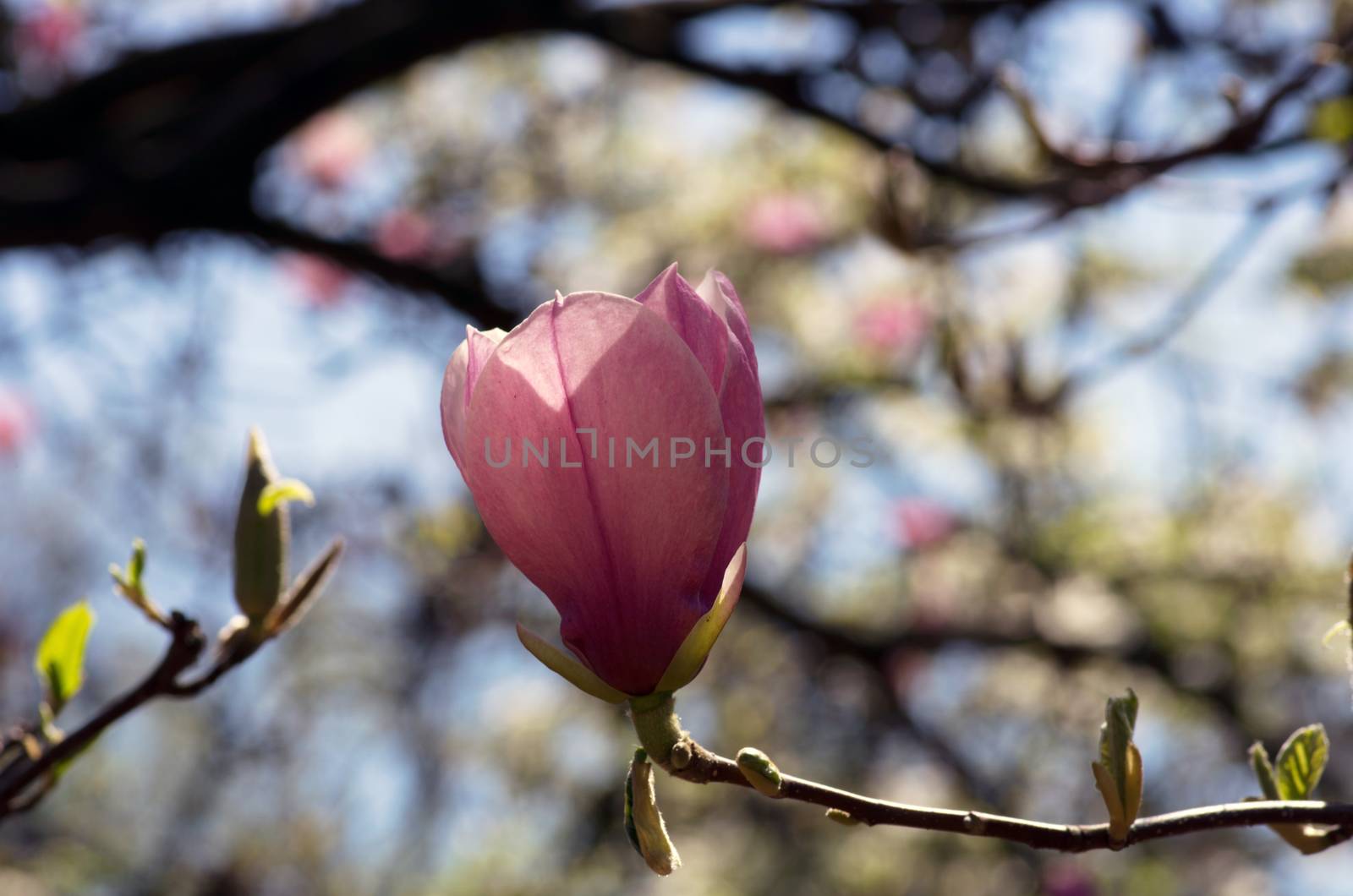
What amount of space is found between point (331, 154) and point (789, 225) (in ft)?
4.67

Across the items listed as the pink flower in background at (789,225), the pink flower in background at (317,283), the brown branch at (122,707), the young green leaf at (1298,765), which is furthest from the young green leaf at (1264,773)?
the pink flower in background at (317,283)

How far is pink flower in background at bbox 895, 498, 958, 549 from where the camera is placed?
3.38 meters

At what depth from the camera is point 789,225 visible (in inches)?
140

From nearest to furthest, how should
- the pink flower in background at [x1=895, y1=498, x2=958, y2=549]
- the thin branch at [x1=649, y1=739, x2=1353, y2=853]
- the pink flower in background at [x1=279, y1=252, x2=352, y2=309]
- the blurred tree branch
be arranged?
the thin branch at [x1=649, y1=739, x2=1353, y2=853] < the blurred tree branch < the pink flower in background at [x1=895, y1=498, x2=958, y2=549] < the pink flower in background at [x1=279, y1=252, x2=352, y2=309]

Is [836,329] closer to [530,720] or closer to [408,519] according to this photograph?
[408,519]

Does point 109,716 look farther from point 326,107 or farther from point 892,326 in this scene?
point 892,326

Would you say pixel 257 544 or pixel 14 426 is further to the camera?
pixel 14 426

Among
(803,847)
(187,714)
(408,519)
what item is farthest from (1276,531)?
(187,714)

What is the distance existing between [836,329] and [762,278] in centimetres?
34

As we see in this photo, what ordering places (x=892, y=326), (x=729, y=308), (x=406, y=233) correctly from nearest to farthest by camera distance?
1. (x=729, y=308)
2. (x=892, y=326)
3. (x=406, y=233)

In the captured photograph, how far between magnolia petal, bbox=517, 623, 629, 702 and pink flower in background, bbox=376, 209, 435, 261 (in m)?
2.79

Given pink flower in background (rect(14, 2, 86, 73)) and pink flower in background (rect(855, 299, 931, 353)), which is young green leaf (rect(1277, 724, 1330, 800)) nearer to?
pink flower in background (rect(855, 299, 931, 353))

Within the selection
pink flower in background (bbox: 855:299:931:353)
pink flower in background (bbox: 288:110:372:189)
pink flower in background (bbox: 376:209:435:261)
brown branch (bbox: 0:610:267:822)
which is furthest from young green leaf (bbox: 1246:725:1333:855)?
pink flower in background (bbox: 288:110:372:189)

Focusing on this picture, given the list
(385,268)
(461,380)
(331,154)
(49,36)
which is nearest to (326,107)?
(385,268)
